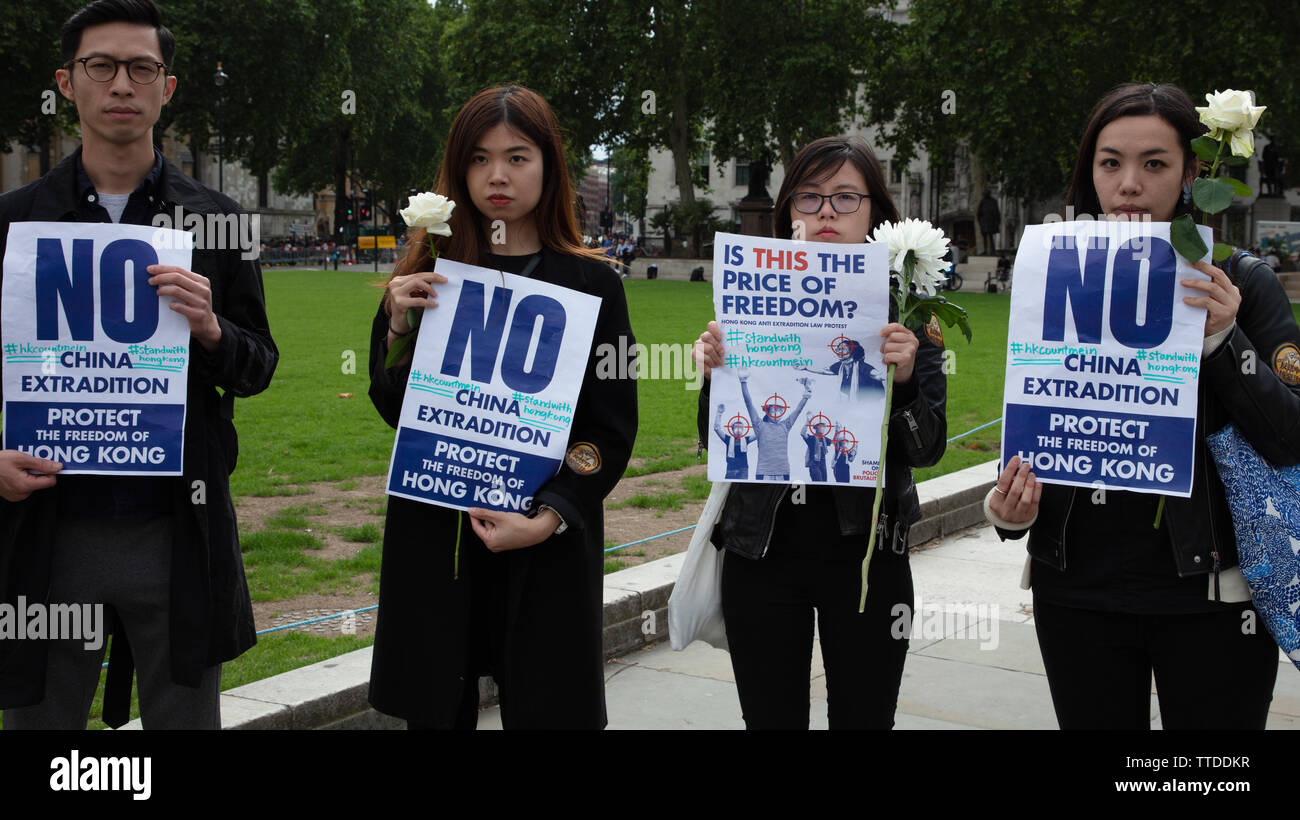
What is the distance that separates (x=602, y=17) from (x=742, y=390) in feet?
151

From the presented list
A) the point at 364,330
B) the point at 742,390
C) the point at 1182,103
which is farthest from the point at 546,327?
the point at 364,330

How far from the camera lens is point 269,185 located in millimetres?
82688

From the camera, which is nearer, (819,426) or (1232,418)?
(1232,418)

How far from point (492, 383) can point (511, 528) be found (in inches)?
15.6

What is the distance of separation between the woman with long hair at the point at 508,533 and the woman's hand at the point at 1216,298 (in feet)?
4.46

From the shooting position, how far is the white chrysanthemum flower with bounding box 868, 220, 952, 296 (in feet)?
10.2

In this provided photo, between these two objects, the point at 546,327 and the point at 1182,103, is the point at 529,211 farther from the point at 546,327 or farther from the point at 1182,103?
the point at 1182,103

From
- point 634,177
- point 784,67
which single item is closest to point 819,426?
point 784,67

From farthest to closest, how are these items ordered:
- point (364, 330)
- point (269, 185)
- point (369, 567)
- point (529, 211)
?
point (269, 185) < point (364, 330) < point (369, 567) < point (529, 211)

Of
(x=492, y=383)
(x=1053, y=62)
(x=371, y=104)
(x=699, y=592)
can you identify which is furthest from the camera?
(x=371, y=104)

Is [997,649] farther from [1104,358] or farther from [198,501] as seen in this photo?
[198,501]

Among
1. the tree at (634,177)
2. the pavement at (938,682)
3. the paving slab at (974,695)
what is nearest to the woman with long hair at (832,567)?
the pavement at (938,682)

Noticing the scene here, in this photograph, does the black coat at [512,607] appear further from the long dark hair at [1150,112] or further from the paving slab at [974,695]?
the paving slab at [974,695]

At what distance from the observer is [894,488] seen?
3.25 metres
